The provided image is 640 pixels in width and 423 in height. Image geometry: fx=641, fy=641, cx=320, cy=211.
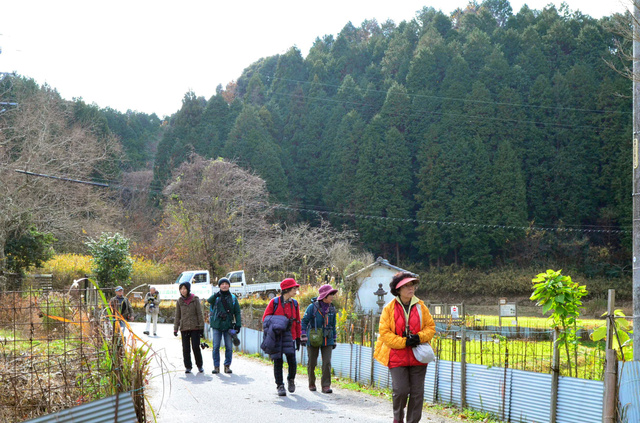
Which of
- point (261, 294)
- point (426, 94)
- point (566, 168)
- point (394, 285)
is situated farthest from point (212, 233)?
point (394, 285)

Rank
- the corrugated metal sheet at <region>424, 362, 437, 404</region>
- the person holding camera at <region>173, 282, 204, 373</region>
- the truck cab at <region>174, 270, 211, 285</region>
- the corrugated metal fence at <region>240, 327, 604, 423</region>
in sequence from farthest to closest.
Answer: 1. the truck cab at <region>174, 270, 211, 285</region>
2. the person holding camera at <region>173, 282, 204, 373</region>
3. the corrugated metal sheet at <region>424, 362, 437, 404</region>
4. the corrugated metal fence at <region>240, 327, 604, 423</region>

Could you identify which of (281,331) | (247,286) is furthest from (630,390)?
(247,286)

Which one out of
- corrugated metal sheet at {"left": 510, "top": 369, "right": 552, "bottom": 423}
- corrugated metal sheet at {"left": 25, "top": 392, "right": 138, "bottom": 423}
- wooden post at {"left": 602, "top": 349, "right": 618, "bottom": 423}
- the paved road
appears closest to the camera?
corrugated metal sheet at {"left": 25, "top": 392, "right": 138, "bottom": 423}

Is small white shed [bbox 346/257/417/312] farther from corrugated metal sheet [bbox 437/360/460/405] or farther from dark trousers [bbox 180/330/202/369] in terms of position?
corrugated metal sheet [bbox 437/360/460/405]

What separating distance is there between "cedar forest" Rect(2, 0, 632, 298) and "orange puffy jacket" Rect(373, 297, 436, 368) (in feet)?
139

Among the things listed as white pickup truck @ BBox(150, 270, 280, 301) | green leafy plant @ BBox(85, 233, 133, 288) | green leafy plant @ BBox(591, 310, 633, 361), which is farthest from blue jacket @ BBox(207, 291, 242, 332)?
white pickup truck @ BBox(150, 270, 280, 301)

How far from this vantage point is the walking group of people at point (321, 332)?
6312 mm

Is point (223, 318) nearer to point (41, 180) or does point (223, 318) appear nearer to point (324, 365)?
point (324, 365)

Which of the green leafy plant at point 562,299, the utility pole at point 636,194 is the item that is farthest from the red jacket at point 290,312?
the utility pole at point 636,194

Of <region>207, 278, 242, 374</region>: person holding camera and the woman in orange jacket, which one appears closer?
the woman in orange jacket

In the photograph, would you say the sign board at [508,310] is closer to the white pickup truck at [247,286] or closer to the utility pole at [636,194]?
the white pickup truck at [247,286]

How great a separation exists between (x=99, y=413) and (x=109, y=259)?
2793cm

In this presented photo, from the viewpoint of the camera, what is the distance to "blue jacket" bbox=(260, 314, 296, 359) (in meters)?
8.98

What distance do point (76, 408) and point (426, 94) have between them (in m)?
53.2
